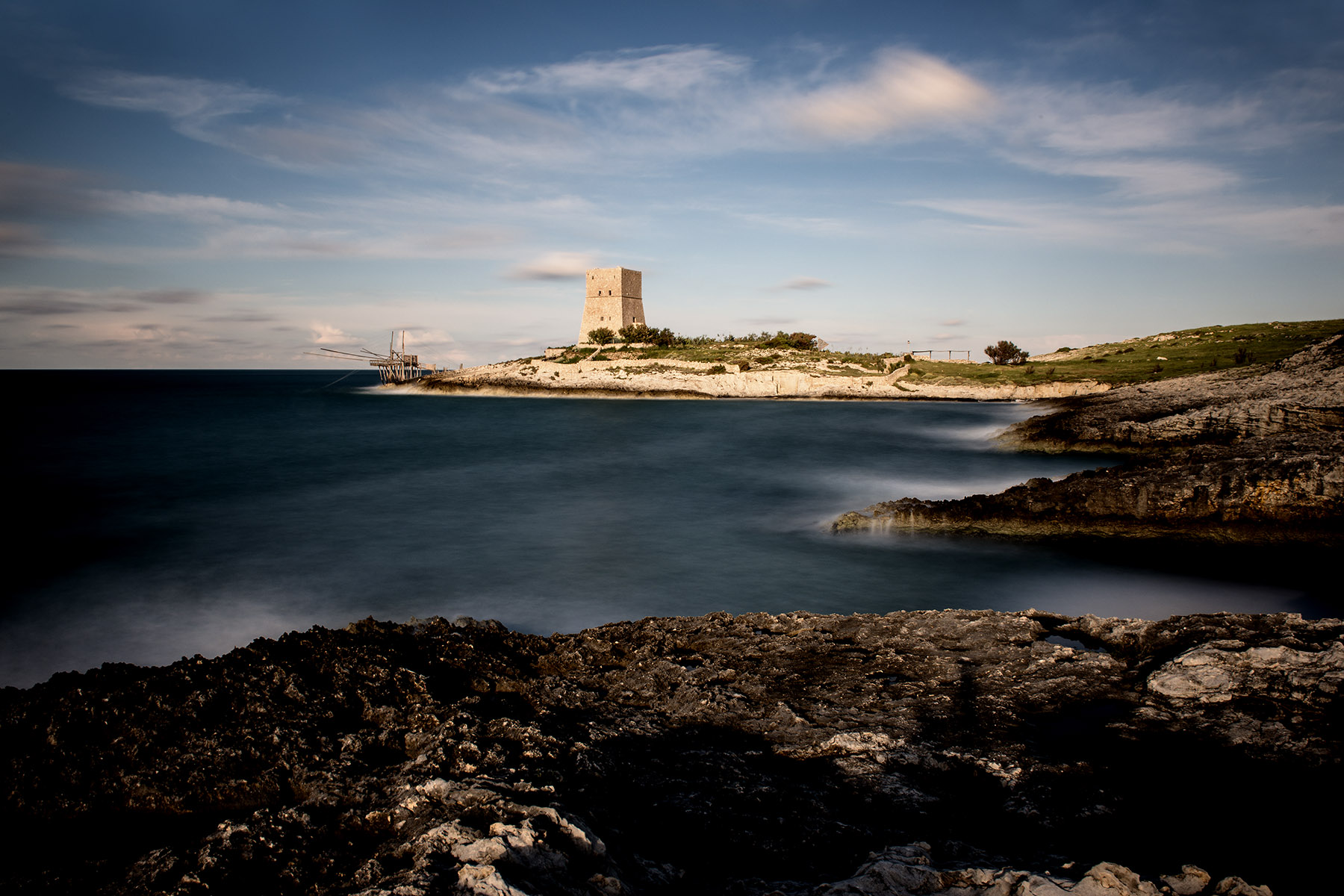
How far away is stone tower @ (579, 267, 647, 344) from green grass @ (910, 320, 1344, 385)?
89.6 ft

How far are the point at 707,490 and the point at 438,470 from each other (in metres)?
9.78

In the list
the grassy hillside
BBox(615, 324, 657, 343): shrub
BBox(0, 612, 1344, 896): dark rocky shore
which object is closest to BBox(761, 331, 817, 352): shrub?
the grassy hillside

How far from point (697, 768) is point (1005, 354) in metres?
67.3

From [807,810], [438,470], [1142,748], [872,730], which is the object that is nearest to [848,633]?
[872,730]

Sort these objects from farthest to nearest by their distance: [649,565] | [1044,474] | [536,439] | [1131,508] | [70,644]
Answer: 1. [536,439]
2. [1044,474]
3. [649,565]
4. [1131,508]
5. [70,644]

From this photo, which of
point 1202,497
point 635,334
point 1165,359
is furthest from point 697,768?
point 635,334

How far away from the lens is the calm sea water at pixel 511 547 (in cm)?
977

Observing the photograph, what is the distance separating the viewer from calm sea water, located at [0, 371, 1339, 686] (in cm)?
977

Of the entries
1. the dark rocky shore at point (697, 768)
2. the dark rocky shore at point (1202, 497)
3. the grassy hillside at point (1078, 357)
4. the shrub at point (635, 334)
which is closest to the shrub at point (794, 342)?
the grassy hillside at point (1078, 357)

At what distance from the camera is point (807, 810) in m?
3.30

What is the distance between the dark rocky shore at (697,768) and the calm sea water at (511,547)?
4735mm

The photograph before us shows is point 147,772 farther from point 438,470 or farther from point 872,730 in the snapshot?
point 438,470

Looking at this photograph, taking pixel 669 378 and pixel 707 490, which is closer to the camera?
pixel 707 490

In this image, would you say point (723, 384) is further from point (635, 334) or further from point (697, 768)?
point (697, 768)
